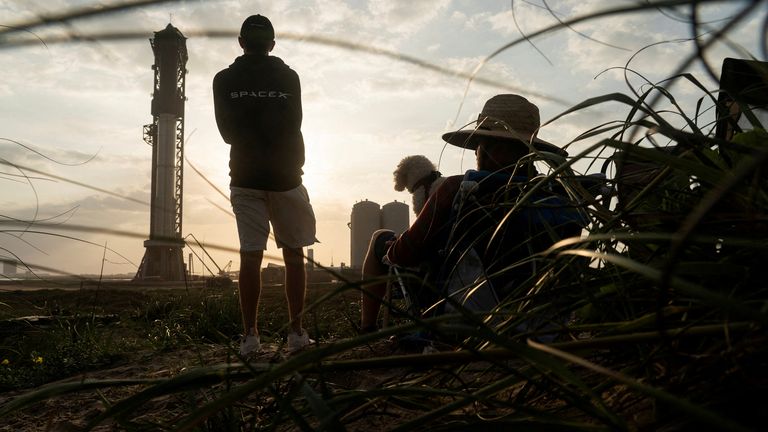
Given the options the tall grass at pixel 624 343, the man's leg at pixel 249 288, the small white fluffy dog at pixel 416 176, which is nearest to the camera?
the tall grass at pixel 624 343

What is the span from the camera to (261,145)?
3328 millimetres

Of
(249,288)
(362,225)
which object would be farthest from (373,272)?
(362,225)

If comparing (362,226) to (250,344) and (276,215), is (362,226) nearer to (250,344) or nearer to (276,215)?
(276,215)

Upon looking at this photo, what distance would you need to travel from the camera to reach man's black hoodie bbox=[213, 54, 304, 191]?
10.7 feet

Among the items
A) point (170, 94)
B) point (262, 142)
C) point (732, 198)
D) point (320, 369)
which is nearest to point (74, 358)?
point (262, 142)

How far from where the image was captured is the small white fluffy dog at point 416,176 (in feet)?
13.6

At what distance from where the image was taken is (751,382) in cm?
55

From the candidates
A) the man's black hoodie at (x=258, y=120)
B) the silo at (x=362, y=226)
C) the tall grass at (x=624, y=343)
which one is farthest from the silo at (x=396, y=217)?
the tall grass at (x=624, y=343)

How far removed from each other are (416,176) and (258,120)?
1.35m

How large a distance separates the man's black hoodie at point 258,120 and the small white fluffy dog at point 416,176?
1.07 meters

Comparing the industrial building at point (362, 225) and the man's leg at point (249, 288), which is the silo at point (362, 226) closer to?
the industrial building at point (362, 225)

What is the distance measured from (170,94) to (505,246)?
23.0 m

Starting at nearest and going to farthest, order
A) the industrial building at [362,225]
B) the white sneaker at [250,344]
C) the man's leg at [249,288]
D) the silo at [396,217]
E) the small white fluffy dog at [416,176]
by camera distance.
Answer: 1. the white sneaker at [250,344]
2. the man's leg at [249,288]
3. the small white fluffy dog at [416,176]
4. the silo at [396,217]
5. the industrial building at [362,225]

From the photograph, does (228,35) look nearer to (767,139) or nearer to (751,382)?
(751,382)
